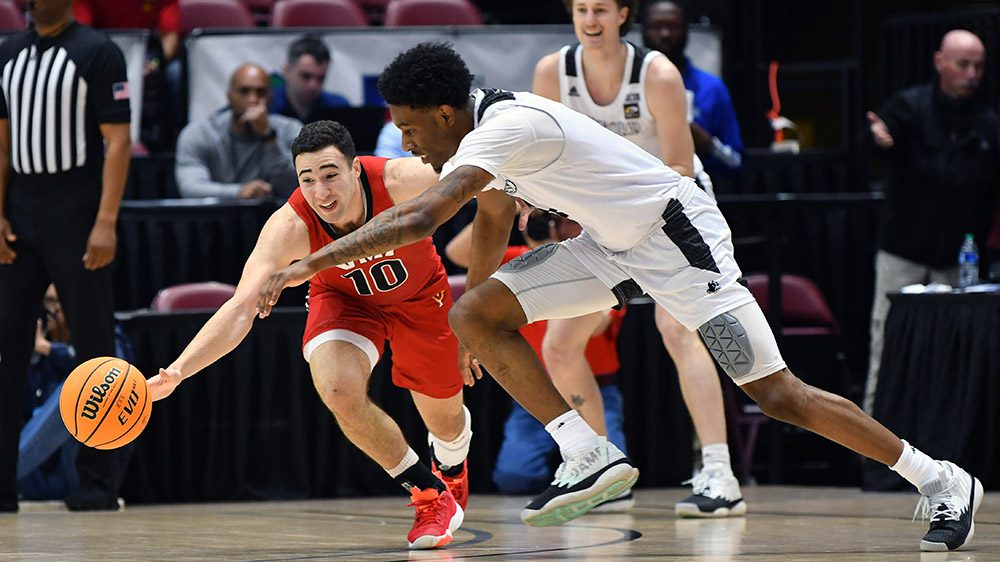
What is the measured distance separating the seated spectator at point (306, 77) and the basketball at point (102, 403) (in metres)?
4.63

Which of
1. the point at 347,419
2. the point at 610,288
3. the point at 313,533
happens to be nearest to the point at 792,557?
the point at 610,288

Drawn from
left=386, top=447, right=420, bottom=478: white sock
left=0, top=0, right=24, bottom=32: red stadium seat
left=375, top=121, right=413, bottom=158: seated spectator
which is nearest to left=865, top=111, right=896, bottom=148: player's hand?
left=375, top=121, right=413, bottom=158: seated spectator

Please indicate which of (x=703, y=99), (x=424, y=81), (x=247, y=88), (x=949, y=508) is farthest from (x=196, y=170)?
(x=949, y=508)

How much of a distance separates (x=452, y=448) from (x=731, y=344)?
56.1 inches

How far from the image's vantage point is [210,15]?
33.5 feet

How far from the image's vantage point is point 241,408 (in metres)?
7.27

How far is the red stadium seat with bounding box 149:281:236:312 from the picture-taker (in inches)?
292

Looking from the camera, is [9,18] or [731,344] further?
[9,18]

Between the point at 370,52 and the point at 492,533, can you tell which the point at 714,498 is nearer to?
the point at 492,533

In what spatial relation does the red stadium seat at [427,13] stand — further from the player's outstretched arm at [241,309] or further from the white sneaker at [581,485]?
the white sneaker at [581,485]

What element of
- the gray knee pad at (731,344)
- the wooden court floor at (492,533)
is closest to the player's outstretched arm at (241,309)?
the wooden court floor at (492,533)

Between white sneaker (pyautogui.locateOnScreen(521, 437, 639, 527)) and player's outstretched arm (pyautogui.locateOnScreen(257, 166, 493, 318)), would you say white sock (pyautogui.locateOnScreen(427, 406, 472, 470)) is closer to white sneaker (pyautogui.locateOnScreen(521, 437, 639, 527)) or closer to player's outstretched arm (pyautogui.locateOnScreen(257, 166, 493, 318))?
white sneaker (pyautogui.locateOnScreen(521, 437, 639, 527))

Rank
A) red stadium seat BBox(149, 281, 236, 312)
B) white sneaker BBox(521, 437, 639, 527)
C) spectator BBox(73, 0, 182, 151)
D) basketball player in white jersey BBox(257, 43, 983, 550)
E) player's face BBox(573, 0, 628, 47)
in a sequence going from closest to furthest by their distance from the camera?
basketball player in white jersey BBox(257, 43, 983, 550), white sneaker BBox(521, 437, 639, 527), player's face BBox(573, 0, 628, 47), red stadium seat BBox(149, 281, 236, 312), spectator BBox(73, 0, 182, 151)

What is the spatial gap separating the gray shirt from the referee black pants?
1559 millimetres
